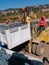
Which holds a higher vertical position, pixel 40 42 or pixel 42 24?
pixel 42 24

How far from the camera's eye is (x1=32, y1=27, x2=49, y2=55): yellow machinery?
9172 mm

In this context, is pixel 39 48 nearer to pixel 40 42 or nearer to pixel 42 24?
pixel 40 42

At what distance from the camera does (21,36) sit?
747 centimetres

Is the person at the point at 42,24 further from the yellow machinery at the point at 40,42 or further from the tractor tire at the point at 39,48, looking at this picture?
the tractor tire at the point at 39,48

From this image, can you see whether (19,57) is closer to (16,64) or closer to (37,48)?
(16,64)

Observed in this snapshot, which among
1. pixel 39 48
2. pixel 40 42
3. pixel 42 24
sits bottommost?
pixel 39 48

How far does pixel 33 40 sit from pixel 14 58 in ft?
20.9

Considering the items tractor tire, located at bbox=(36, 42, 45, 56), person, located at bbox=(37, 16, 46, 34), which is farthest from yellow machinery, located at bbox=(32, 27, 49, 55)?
person, located at bbox=(37, 16, 46, 34)

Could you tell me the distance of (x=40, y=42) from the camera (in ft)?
30.9

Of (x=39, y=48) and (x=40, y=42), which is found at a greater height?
(x=40, y=42)

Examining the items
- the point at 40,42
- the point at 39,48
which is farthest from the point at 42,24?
the point at 39,48

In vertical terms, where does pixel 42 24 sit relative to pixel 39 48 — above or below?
above

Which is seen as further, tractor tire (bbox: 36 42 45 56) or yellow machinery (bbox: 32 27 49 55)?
tractor tire (bbox: 36 42 45 56)

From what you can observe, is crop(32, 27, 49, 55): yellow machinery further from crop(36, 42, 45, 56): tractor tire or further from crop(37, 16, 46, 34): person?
crop(37, 16, 46, 34): person
